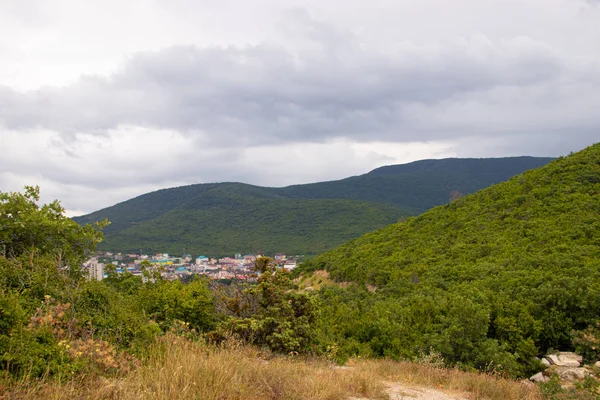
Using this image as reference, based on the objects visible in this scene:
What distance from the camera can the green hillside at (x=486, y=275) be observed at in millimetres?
9805

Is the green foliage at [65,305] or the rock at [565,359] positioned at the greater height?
the green foliage at [65,305]

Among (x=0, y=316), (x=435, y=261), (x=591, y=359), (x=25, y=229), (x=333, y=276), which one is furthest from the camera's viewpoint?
(x=333, y=276)

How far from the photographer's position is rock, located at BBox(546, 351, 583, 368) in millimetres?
Result: 8828

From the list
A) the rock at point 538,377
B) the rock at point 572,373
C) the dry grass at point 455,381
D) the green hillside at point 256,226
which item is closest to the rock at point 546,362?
the rock at point 572,373

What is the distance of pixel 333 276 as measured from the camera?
2281 centimetres

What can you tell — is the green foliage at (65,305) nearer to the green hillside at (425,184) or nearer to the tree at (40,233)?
the tree at (40,233)

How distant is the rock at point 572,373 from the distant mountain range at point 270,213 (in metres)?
63.4

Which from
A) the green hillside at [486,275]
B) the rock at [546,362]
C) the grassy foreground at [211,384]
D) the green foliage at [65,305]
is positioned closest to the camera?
the grassy foreground at [211,384]

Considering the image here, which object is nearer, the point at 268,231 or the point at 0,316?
the point at 0,316

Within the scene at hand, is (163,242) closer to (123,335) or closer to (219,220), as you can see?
(219,220)

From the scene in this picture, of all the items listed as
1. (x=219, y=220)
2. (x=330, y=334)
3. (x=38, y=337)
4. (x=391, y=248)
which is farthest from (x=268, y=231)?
(x=38, y=337)

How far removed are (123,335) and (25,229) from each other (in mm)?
3308

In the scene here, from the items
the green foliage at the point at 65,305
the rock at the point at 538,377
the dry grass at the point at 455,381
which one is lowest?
the rock at the point at 538,377

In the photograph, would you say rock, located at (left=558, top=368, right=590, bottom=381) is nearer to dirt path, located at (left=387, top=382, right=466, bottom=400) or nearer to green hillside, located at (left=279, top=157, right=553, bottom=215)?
dirt path, located at (left=387, top=382, right=466, bottom=400)
